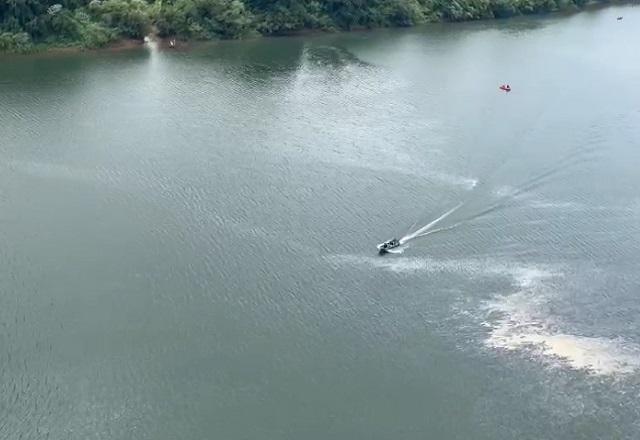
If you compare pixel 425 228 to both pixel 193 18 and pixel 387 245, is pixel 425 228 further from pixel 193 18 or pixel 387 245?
pixel 193 18

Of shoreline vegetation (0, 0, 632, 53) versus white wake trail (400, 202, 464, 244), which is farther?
shoreline vegetation (0, 0, 632, 53)

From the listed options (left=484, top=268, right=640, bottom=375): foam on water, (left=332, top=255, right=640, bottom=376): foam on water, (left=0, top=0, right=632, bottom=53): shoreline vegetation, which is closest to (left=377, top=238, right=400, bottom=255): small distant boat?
(left=332, top=255, right=640, bottom=376): foam on water

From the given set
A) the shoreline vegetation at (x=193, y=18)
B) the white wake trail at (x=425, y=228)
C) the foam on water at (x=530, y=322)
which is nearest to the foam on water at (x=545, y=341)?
the foam on water at (x=530, y=322)

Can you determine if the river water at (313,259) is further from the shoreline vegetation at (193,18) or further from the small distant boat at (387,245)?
the shoreline vegetation at (193,18)

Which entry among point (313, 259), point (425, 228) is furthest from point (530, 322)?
point (313, 259)

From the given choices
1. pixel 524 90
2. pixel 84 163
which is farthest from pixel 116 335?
pixel 524 90

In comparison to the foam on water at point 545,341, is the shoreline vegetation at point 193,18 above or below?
above

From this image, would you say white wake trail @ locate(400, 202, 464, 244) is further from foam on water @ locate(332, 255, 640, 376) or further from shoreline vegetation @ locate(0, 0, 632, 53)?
shoreline vegetation @ locate(0, 0, 632, 53)
